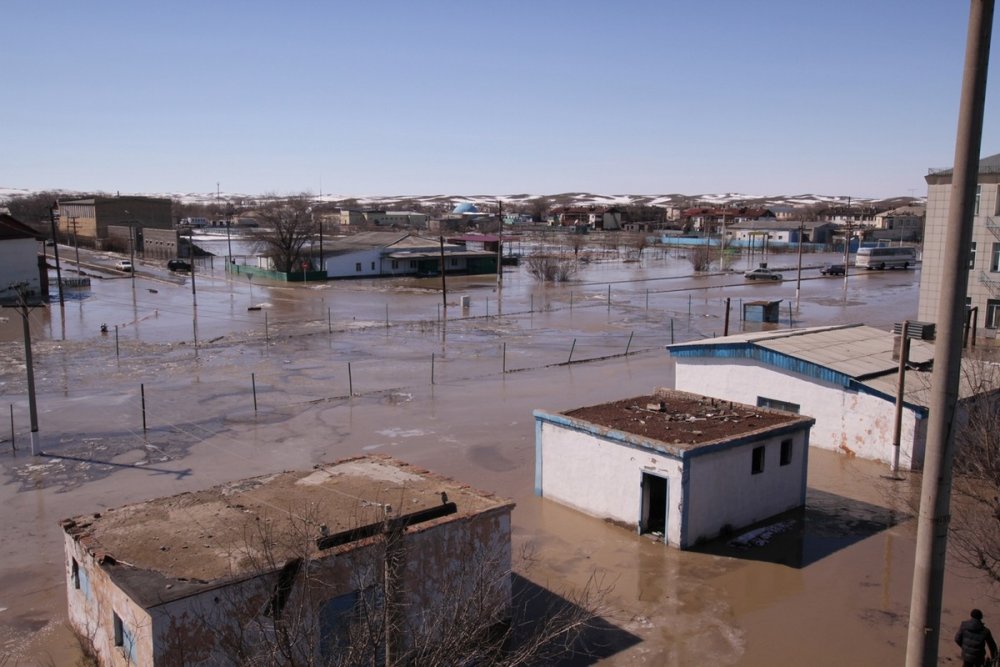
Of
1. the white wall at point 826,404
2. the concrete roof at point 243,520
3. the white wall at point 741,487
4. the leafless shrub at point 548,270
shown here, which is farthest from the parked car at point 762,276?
the concrete roof at point 243,520

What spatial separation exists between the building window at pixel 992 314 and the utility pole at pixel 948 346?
37.6 meters

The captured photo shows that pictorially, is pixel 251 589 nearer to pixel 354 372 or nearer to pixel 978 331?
pixel 354 372

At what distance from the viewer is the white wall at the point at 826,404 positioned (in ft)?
61.1

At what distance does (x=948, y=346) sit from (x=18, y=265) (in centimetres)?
5537

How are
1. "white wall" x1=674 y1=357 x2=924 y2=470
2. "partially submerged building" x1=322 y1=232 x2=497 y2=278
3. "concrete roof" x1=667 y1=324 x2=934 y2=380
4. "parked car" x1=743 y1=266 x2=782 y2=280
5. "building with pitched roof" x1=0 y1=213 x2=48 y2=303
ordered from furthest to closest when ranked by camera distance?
"partially submerged building" x1=322 y1=232 x2=497 y2=278 < "parked car" x1=743 y1=266 x2=782 y2=280 < "building with pitched roof" x1=0 y1=213 x2=48 y2=303 < "concrete roof" x1=667 y1=324 x2=934 y2=380 < "white wall" x1=674 y1=357 x2=924 y2=470

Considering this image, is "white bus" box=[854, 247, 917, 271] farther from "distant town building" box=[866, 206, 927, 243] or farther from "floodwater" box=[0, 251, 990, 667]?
"distant town building" box=[866, 206, 927, 243]

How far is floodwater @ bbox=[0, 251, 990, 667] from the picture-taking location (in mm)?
11828

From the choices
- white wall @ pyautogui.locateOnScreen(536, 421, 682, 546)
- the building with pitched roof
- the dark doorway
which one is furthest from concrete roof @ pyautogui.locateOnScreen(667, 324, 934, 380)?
the building with pitched roof

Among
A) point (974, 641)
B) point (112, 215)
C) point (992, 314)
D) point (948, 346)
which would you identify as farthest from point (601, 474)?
point (112, 215)

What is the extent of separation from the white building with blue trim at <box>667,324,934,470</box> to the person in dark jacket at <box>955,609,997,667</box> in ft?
28.6

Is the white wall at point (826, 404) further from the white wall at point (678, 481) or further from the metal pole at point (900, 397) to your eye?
the white wall at point (678, 481)

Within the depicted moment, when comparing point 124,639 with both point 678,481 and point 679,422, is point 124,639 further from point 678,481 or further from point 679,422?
point 679,422

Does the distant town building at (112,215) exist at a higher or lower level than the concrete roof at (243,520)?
higher

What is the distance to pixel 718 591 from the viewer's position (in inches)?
499
